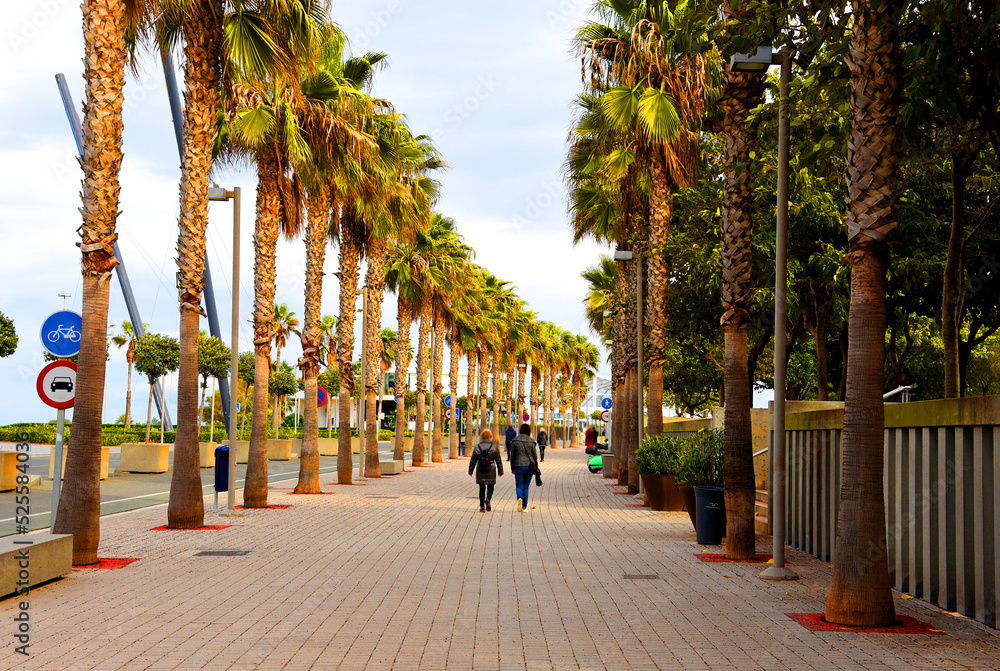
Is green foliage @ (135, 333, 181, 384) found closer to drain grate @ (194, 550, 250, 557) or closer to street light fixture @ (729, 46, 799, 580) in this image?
drain grate @ (194, 550, 250, 557)

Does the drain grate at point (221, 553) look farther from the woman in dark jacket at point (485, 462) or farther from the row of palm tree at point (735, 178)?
the woman in dark jacket at point (485, 462)

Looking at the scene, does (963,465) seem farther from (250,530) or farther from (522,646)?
(250,530)

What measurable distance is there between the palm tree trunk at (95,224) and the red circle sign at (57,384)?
424 mm

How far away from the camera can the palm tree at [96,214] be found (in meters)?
10.9

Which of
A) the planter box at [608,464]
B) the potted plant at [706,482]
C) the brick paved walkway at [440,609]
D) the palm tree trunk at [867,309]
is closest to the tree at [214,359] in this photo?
the planter box at [608,464]

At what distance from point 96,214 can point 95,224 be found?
0.12 metres

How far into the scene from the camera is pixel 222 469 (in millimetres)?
17562

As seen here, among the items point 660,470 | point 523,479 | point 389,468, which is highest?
point 660,470

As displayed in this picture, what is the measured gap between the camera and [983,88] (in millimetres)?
10297

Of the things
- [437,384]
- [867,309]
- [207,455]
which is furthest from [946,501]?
[437,384]

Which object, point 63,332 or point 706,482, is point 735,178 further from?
point 63,332

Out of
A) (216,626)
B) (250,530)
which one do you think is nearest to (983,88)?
(216,626)

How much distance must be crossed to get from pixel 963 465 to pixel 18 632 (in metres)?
7.97

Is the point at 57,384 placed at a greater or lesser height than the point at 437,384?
lesser
